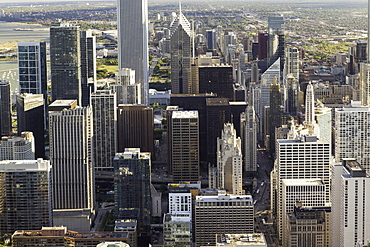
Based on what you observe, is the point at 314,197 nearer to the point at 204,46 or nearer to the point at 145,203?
the point at 145,203

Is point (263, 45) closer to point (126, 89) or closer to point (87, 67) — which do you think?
point (87, 67)

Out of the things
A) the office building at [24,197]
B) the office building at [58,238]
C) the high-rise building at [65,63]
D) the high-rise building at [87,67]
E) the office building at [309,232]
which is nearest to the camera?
the office building at [58,238]

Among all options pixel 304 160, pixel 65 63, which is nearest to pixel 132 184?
pixel 304 160

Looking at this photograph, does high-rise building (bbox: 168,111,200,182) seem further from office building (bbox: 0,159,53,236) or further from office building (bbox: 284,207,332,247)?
office building (bbox: 284,207,332,247)

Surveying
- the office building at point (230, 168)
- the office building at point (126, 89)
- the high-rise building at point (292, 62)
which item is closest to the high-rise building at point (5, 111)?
the office building at point (126, 89)

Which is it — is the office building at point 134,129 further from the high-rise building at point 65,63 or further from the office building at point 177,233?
the office building at point 177,233

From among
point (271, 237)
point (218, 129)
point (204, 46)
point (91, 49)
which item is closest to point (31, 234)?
point (271, 237)
